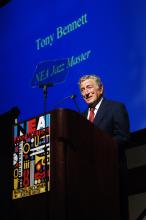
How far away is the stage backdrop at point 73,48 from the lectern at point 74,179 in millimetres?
1009

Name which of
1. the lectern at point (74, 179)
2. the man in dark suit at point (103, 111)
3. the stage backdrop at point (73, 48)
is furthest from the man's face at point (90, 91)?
the lectern at point (74, 179)

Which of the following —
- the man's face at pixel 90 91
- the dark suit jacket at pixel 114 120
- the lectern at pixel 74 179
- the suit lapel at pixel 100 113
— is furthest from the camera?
the man's face at pixel 90 91

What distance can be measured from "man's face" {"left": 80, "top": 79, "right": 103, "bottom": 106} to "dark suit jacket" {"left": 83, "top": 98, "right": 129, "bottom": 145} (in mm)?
58

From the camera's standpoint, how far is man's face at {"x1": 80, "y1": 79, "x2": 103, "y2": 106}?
315 centimetres

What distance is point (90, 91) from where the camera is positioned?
314 centimetres

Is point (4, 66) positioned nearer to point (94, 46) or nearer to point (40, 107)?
point (40, 107)

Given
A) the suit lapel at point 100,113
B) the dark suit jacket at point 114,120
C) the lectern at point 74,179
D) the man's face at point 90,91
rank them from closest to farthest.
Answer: the lectern at point 74,179
the dark suit jacket at point 114,120
the suit lapel at point 100,113
the man's face at point 90,91

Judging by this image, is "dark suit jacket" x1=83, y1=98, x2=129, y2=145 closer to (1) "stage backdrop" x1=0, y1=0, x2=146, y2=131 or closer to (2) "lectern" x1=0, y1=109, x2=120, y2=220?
(1) "stage backdrop" x1=0, y1=0, x2=146, y2=131

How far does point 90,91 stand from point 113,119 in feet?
0.90

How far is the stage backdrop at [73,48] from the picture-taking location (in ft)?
10.6

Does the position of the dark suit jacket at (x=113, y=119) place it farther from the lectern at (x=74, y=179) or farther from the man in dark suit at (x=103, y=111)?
the lectern at (x=74, y=179)

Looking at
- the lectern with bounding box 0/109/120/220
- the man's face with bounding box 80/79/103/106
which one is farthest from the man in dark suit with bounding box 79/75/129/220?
the lectern with bounding box 0/109/120/220

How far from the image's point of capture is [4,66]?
13.4 ft

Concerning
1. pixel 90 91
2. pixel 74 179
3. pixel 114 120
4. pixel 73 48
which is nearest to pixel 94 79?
pixel 90 91
